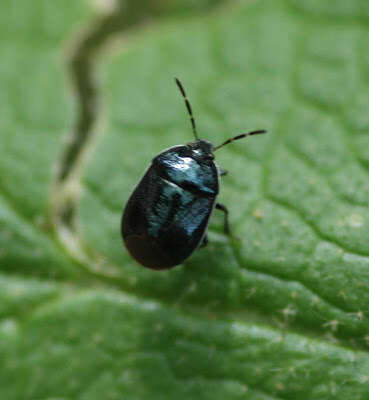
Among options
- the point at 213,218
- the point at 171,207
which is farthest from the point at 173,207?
the point at 213,218

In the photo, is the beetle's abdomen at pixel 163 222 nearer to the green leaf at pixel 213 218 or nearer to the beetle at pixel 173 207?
the beetle at pixel 173 207

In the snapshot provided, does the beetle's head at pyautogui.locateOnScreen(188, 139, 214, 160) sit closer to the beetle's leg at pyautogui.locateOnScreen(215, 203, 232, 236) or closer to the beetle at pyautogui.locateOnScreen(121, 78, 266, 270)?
the beetle at pyautogui.locateOnScreen(121, 78, 266, 270)

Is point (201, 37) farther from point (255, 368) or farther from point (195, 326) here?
point (255, 368)

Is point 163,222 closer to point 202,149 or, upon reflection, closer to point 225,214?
point 225,214

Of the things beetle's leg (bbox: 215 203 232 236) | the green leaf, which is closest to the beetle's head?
the green leaf

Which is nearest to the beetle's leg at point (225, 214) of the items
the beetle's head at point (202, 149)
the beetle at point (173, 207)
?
the beetle at point (173, 207)
